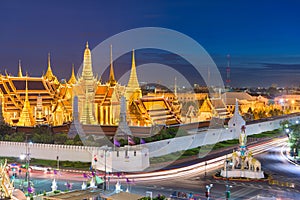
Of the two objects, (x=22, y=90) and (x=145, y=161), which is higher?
(x=22, y=90)

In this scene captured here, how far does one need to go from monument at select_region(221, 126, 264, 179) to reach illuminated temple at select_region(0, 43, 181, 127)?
17.6 meters

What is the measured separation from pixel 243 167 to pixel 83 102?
2433 centimetres

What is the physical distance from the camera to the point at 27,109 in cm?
4478

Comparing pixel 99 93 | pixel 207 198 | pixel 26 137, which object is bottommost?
pixel 207 198

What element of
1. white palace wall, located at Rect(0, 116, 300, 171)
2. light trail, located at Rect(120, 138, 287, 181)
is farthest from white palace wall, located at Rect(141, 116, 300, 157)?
light trail, located at Rect(120, 138, 287, 181)

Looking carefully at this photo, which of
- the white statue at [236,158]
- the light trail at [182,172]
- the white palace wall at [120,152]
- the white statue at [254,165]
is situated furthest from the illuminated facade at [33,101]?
the white statue at [254,165]

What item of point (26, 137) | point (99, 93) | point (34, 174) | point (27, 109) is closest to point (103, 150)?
point (34, 174)

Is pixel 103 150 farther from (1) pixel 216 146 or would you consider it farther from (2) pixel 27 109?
(2) pixel 27 109

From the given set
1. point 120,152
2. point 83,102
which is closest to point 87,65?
point 83,102

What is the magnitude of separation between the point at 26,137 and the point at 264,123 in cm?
2948

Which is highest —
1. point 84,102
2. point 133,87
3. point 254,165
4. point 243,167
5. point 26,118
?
point 133,87

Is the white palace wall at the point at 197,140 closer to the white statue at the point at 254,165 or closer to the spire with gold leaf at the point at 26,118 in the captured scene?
the white statue at the point at 254,165

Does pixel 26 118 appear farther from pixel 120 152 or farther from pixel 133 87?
pixel 120 152

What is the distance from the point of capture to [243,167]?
91.2 feet
